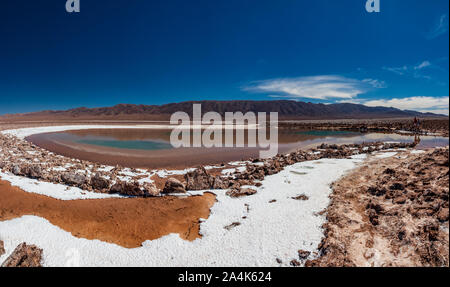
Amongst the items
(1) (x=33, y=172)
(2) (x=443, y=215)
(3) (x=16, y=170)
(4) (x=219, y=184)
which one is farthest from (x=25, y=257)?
(2) (x=443, y=215)

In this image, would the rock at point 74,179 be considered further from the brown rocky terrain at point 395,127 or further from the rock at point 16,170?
the brown rocky terrain at point 395,127

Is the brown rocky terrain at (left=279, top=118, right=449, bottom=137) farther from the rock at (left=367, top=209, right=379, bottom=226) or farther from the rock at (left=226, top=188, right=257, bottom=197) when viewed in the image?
the rock at (left=226, top=188, right=257, bottom=197)

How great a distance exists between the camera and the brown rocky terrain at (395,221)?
366 cm

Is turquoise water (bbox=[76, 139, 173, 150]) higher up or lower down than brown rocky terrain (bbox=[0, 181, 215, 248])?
higher up

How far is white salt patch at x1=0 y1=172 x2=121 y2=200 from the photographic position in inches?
284

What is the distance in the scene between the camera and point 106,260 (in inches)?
175

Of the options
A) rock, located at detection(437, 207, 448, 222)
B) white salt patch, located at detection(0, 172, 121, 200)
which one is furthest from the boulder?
rock, located at detection(437, 207, 448, 222)

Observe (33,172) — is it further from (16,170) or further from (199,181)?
(199,181)

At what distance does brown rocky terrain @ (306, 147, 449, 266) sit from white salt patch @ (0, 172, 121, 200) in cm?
689

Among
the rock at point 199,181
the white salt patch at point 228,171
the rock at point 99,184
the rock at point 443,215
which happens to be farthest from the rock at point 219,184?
the rock at point 443,215

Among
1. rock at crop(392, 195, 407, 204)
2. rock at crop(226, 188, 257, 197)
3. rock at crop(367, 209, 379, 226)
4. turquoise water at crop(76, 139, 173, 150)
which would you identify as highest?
turquoise water at crop(76, 139, 173, 150)

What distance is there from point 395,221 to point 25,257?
296 inches

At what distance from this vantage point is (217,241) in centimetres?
508
